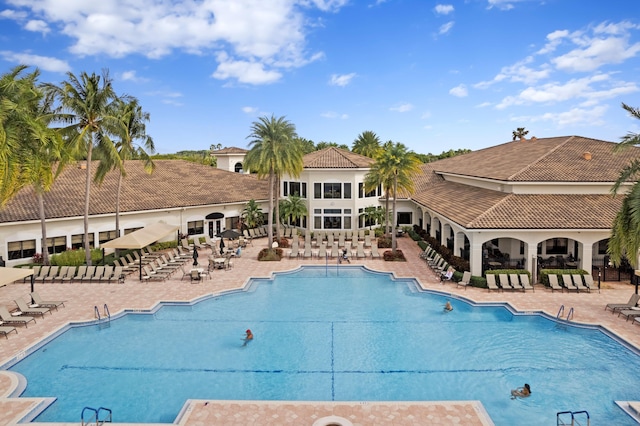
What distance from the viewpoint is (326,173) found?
4012 cm

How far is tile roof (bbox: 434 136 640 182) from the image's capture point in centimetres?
2741

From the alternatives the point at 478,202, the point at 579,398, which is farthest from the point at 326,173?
the point at 579,398

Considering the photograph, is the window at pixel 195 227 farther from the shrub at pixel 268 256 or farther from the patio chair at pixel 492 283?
the patio chair at pixel 492 283

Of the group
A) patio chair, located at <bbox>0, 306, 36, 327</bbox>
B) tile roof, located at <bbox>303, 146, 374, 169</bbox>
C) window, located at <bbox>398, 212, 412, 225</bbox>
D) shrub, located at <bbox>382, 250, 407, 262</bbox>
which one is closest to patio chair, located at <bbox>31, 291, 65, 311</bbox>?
patio chair, located at <bbox>0, 306, 36, 327</bbox>

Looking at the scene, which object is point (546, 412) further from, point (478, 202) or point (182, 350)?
point (478, 202)

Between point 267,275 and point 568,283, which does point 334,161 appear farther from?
point 568,283

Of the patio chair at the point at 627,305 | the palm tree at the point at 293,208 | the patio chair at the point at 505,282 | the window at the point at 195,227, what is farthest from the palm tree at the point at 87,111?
the patio chair at the point at 627,305

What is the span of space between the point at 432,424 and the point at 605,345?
999 centimetres

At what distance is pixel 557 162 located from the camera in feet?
96.3

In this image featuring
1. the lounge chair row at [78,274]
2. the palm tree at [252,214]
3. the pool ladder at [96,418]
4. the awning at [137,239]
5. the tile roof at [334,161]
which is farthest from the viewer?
the tile roof at [334,161]

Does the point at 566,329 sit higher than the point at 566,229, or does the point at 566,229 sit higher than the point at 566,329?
the point at 566,229

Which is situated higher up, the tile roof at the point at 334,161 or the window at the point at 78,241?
the tile roof at the point at 334,161

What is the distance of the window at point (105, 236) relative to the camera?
31984 mm

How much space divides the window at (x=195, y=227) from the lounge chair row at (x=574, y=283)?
89.9 feet
